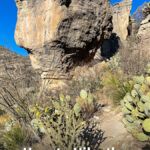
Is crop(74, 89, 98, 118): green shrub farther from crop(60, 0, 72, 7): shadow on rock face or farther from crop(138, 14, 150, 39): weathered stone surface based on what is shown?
crop(138, 14, 150, 39): weathered stone surface

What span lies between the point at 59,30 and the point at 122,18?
33.6 feet

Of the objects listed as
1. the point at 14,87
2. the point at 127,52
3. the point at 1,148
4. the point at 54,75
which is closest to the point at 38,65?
the point at 54,75

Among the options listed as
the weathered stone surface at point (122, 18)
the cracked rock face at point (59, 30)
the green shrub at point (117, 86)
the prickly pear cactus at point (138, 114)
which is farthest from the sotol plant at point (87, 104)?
the weathered stone surface at point (122, 18)

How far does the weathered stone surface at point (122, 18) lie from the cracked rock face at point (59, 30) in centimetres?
791

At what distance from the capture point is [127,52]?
10961 millimetres

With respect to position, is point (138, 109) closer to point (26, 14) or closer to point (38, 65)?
point (38, 65)

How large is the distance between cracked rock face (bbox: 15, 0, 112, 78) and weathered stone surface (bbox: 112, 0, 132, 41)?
7909 mm

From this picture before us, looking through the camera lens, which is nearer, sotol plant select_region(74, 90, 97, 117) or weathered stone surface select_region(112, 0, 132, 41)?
sotol plant select_region(74, 90, 97, 117)

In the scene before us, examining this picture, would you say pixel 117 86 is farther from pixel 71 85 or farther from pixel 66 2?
pixel 66 2

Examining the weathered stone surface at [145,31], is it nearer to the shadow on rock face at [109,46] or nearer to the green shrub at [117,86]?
the shadow on rock face at [109,46]

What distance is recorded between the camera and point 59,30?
36.7 feet

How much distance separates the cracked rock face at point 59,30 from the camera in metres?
11.3

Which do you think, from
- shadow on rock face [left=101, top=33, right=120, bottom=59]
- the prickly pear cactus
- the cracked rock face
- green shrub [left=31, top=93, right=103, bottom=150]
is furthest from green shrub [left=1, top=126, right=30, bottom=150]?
shadow on rock face [left=101, top=33, right=120, bottom=59]

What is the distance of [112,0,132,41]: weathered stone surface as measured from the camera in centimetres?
2034
